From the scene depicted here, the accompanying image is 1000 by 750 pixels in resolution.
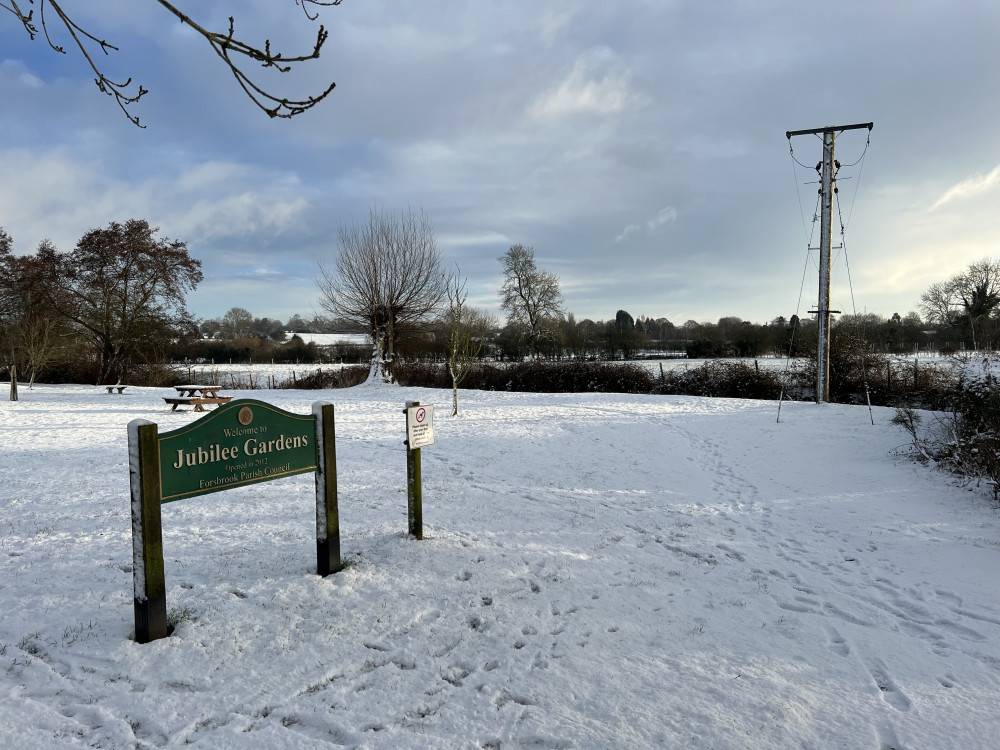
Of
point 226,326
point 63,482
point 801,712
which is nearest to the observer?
point 801,712

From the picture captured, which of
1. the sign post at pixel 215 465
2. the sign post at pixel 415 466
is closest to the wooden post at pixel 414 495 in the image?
the sign post at pixel 415 466

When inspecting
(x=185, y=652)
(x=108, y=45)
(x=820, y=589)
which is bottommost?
(x=820, y=589)

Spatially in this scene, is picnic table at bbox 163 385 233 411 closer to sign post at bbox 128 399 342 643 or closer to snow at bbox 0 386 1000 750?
snow at bbox 0 386 1000 750

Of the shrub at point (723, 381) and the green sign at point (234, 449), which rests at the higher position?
the green sign at point (234, 449)

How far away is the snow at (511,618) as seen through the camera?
8.19 feet

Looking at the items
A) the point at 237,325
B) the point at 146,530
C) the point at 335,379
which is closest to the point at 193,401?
the point at 335,379

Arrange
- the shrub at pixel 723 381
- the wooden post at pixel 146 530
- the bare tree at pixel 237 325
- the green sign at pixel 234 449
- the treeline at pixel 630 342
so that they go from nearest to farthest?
the wooden post at pixel 146 530 < the green sign at pixel 234 449 < the shrub at pixel 723 381 < the treeline at pixel 630 342 < the bare tree at pixel 237 325

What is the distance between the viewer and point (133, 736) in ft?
7.64

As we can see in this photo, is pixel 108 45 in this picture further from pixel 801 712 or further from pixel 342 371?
pixel 342 371

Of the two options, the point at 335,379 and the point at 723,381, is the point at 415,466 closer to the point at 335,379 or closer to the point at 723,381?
the point at 723,381

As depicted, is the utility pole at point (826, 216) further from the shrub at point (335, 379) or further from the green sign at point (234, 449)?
the shrub at point (335, 379)

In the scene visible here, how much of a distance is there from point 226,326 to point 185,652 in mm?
89198

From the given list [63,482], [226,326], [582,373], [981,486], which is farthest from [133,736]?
[226,326]

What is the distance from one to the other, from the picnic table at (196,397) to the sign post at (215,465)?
12.4 meters
